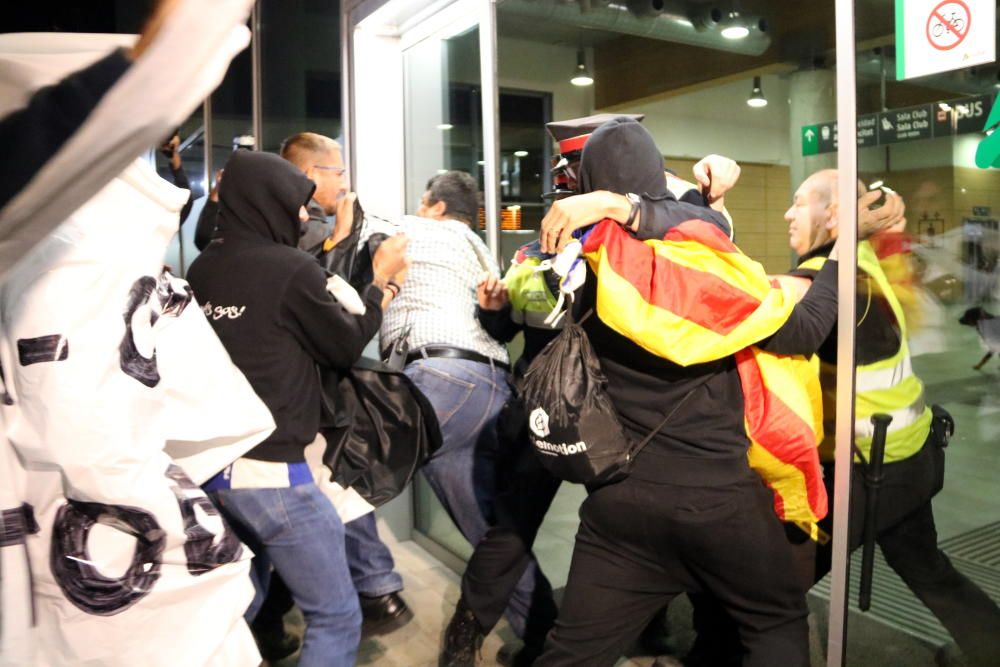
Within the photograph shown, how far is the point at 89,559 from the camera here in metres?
1.42

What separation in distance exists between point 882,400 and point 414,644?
6.74ft

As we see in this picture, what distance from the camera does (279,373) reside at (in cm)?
248

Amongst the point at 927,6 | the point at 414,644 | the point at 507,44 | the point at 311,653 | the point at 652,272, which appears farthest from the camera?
the point at 507,44

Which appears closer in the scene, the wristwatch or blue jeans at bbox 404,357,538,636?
the wristwatch

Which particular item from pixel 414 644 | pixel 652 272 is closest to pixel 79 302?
pixel 652 272

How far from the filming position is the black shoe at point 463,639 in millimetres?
3088

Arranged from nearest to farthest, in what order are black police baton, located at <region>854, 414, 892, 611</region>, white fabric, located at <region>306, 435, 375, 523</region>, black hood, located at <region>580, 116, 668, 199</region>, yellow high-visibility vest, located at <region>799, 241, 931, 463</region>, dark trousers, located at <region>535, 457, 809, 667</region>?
dark trousers, located at <region>535, 457, 809, 667</region> < black hood, located at <region>580, 116, 668, 199</region> < yellow high-visibility vest, located at <region>799, 241, 931, 463</region> < black police baton, located at <region>854, 414, 892, 611</region> < white fabric, located at <region>306, 435, 375, 523</region>

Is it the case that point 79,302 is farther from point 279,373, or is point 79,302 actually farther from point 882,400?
point 882,400

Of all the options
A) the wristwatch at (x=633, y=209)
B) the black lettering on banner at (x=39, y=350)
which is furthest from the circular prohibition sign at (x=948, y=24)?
the black lettering on banner at (x=39, y=350)

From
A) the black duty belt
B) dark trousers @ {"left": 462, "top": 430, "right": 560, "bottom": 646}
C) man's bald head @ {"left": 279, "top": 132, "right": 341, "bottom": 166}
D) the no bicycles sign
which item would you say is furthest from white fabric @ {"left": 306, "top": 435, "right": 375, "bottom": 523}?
the no bicycles sign

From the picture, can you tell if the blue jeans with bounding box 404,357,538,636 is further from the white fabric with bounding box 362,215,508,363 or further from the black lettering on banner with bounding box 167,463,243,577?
the black lettering on banner with bounding box 167,463,243,577

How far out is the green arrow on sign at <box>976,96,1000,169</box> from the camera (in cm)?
194

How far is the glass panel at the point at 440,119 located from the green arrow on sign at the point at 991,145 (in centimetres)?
246

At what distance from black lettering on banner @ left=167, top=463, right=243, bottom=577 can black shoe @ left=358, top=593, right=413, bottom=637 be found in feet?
7.11
